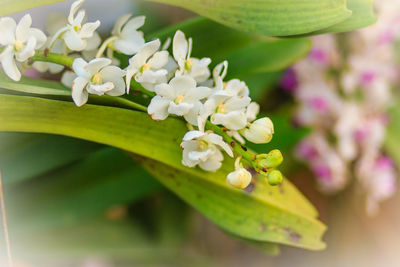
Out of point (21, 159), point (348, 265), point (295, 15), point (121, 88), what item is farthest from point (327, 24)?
point (348, 265)

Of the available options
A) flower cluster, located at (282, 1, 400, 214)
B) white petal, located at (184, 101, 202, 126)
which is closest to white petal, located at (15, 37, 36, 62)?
white petal, located at (184, 101, 202, 126)

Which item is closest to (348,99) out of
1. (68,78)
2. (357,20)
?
(357,20)

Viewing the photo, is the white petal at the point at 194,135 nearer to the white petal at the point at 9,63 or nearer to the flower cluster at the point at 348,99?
→ the white petal at the point at 9,63

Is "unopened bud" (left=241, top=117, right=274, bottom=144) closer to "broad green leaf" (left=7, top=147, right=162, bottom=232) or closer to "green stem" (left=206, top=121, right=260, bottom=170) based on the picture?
"green stem" (left=206, top=121, right=260, bottom=170)

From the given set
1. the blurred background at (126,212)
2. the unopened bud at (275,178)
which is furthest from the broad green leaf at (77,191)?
the unopened bud at (275,178)

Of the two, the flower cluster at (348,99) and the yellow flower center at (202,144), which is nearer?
the yellow flower center at (202,144)

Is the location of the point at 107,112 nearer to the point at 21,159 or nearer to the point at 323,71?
the point at 21,159
